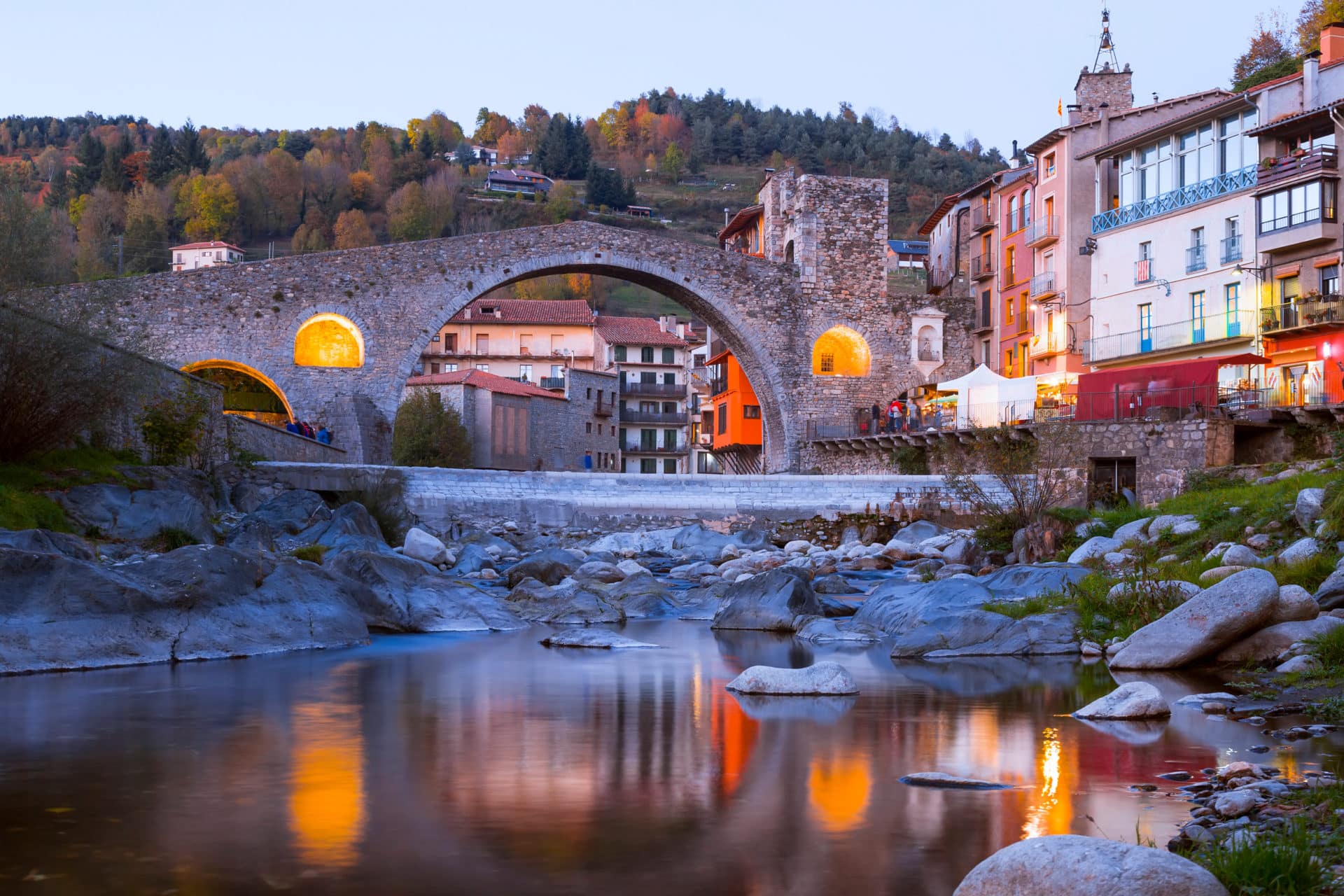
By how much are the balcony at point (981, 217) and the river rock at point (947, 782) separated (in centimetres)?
3626

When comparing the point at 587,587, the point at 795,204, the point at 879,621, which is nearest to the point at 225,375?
the point at 795,204

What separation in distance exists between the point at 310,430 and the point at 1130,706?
25569 millimetres

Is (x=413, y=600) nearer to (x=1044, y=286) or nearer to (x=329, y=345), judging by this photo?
(x=329, y=345)

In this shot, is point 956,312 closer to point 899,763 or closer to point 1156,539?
point 1156,539

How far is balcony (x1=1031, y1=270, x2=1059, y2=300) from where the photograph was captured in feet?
114

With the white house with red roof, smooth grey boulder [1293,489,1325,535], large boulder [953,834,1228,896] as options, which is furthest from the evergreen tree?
large boulder [953,834,1228,896]

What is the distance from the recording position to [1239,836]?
12.7ft

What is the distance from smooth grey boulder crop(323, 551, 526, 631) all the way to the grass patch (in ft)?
2.86

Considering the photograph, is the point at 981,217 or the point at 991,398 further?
the point at 981,217

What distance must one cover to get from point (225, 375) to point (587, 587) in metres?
23.2

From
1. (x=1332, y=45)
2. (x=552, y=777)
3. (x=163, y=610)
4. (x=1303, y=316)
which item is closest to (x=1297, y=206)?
(x=1303, y=316)

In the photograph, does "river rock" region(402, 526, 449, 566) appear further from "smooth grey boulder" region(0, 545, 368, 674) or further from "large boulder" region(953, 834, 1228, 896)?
"large boulder" region(953, 834, 1228, 896)

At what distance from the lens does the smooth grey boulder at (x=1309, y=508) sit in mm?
11184

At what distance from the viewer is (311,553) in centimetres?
1355
